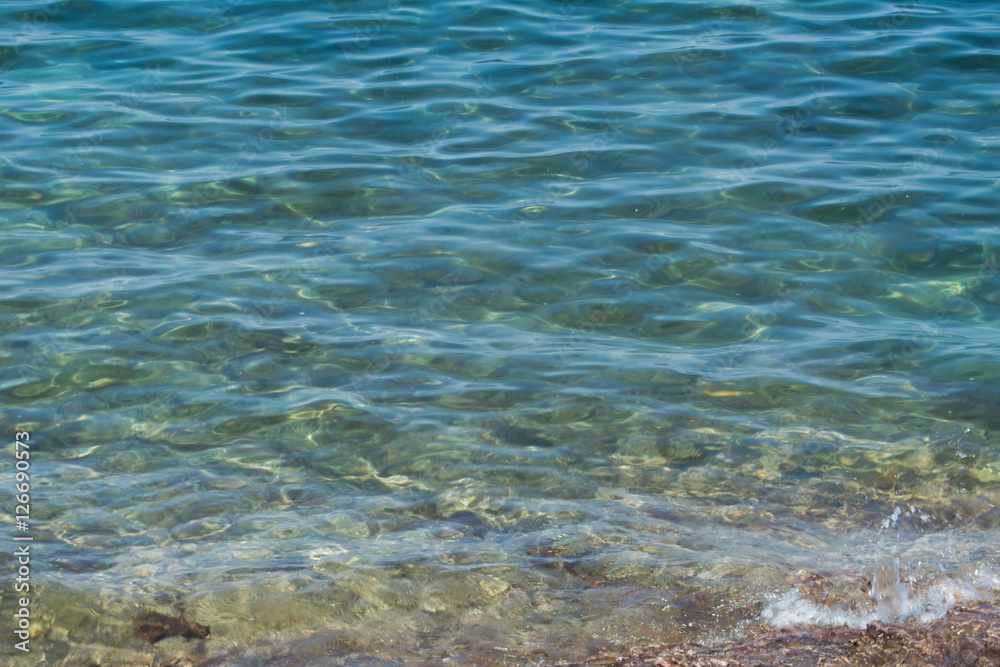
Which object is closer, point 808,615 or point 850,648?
point 850,648

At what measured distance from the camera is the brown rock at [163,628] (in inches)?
162

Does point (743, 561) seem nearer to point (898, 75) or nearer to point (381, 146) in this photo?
point (381, 146)

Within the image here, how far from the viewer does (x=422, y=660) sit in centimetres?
394

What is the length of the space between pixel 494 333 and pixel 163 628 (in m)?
2.93

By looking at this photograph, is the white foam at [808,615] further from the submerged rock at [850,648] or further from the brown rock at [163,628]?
the brown rock at [163,628]

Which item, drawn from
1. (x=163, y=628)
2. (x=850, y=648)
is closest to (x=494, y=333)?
(x=163, y=628)

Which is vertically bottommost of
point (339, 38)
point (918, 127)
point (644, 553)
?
point (644, 553)

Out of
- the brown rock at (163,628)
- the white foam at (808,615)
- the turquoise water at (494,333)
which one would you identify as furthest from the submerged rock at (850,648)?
the brown rock at (163,628)

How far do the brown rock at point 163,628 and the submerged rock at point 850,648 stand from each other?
1.50 m

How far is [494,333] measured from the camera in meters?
6.50

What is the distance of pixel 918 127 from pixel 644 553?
625 centimetres

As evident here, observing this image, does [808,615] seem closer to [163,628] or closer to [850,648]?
[850,648]

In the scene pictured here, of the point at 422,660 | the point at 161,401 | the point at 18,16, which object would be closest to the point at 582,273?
the point at 161,401

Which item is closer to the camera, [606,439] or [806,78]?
[606,439]
